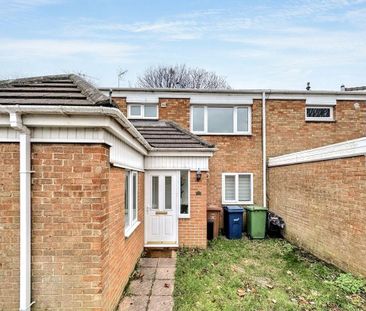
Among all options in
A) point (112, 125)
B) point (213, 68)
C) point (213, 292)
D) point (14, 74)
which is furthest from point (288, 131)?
point (213, 68)

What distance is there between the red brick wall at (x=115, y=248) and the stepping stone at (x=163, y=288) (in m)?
0.63

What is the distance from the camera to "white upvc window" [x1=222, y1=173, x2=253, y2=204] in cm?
1210

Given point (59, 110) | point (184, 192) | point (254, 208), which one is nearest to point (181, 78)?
point (254, 208)

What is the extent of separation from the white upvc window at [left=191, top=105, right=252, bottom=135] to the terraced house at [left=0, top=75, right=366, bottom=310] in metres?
0.04

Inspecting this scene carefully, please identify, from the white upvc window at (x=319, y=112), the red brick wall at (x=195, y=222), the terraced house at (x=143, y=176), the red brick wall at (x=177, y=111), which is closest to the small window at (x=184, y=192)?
the terraced house at (x=143, y=176)

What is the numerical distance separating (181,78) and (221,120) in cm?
1875

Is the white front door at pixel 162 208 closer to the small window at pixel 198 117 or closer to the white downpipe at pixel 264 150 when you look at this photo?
the small window at pixel 198 117

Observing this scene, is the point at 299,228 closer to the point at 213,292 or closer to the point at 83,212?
the point at 213,292

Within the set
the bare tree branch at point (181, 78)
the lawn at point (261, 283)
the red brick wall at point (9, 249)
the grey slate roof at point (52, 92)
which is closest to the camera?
the red brick wall at point (9, 249)

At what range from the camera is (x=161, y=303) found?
530 cm

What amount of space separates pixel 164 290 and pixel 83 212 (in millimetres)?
3024

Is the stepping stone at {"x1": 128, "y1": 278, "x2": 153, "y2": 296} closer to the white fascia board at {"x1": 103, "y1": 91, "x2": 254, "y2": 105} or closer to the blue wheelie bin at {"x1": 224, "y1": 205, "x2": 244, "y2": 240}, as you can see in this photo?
the blue wheelie bin at {"x1": 224, "y1": 205, "x2": 244, "y2": 240}

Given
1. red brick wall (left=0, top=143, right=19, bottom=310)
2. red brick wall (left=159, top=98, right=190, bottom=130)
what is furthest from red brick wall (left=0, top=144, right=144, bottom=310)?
red brick wall (left=159, top=98, right=190, bottom=130)

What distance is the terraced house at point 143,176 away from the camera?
3.74m
